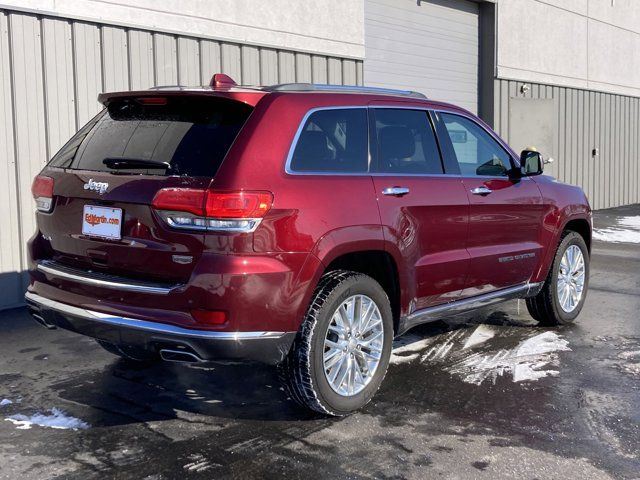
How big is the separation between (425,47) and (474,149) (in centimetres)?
767

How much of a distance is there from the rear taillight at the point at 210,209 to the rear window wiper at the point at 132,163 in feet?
0.67

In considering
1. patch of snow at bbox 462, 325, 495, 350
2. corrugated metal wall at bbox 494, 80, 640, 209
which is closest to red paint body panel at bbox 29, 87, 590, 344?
patch of snow at bbox 462, 325, 495, 350

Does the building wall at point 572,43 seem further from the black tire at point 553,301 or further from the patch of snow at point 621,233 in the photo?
the black tire at point 553,301

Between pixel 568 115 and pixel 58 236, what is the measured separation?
14.3 m

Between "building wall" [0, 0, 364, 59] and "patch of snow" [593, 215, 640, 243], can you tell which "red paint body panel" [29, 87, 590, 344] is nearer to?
"building wall" [0, 0, 364, 59]

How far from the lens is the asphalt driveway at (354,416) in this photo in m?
3.77

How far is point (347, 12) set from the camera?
11.0 metres

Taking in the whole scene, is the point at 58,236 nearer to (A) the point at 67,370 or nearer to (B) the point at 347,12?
(A) the point at 67,370

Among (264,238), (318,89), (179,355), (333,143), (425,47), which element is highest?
(425,47)

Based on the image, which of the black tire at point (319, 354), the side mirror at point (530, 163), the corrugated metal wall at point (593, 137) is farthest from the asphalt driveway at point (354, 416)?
the corrugated metal wall at point (593, 137)

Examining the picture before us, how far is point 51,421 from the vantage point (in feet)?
14.4

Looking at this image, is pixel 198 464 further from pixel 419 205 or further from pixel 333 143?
pixel 419 205

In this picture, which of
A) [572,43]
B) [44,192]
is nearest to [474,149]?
[44,192]

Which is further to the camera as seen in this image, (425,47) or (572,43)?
(572,43)
